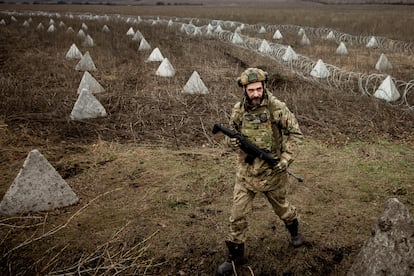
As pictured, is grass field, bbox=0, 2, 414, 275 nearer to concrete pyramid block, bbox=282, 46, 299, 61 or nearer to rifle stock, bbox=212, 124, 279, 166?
rifle stock, bbox=212, 124, 279, 166

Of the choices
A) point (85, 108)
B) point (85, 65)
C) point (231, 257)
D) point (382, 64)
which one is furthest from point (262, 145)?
point (382, 64)

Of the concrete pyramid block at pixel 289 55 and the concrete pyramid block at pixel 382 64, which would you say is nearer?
the concrete pyramid block at pixel 382 64

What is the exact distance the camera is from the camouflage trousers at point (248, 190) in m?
3.36

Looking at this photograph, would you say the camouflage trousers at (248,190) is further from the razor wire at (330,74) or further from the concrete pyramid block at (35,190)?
the razor wire at (330,74)

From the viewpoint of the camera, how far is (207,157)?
628cm

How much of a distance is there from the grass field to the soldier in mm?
651

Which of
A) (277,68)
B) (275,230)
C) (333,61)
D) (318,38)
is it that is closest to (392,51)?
(333,61)

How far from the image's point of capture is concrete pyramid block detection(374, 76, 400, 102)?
931cm

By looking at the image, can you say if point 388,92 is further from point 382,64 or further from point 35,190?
point 35,190

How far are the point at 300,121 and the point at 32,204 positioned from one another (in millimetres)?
5692

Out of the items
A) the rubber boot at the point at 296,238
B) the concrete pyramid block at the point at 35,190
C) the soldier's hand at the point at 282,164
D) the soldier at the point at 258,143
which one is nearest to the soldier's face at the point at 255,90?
the soldier at the point at 258,143

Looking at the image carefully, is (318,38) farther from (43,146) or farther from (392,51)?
(43,146)

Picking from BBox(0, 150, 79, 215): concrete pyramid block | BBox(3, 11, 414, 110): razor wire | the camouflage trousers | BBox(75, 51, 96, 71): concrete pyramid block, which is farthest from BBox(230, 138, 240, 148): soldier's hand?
BBox(75, 51, 96, 71): concrete pyramid block

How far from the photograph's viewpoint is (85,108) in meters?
7.99
